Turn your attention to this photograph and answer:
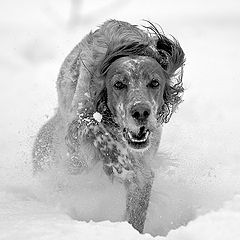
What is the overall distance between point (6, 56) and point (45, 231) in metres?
5.61

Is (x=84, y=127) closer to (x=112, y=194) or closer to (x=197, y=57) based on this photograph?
(x=112, y=194)

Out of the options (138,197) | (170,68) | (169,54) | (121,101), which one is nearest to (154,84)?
(121,101)

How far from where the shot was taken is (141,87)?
13.7 feet

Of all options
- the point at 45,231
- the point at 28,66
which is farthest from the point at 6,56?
the point at 45,231

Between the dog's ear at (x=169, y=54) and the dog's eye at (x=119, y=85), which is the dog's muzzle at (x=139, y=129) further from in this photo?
the dog's ear at (x=169, y=54)

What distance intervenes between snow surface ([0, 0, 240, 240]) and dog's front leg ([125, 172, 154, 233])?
0.17m

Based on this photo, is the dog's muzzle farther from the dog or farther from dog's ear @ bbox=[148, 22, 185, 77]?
dog's ear @ bbox=[148, 22, 185, 77]

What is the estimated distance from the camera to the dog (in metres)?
4.26

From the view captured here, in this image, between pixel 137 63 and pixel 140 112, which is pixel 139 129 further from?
pixel 137 63

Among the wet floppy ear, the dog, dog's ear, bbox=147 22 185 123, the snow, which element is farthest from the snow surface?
the wet floppy ear

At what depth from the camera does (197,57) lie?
338 inches

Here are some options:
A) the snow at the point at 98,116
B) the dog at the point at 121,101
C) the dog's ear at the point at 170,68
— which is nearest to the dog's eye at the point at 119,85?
the dog at the point at 121,101

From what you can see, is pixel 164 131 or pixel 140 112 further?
pixel 164 131

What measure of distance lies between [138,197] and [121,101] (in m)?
0.87
